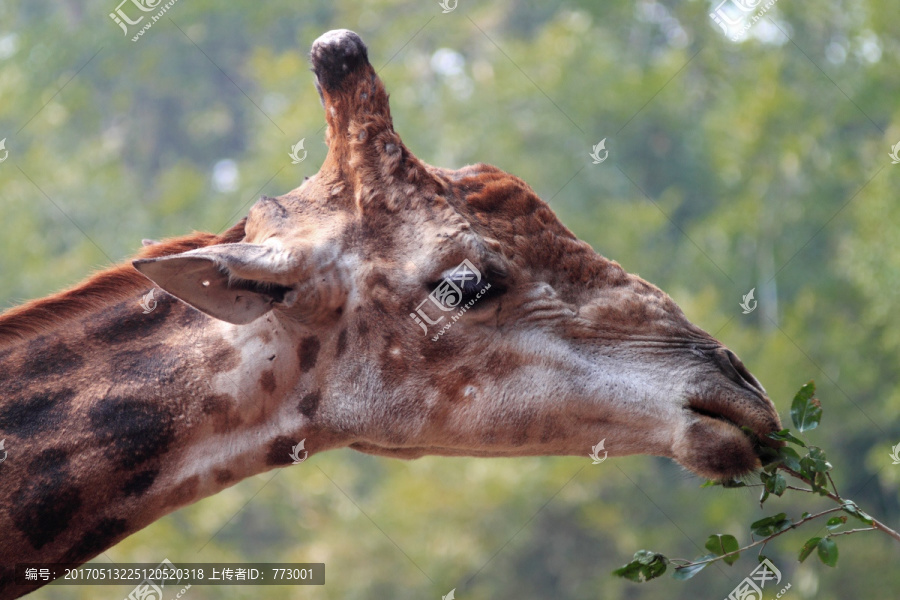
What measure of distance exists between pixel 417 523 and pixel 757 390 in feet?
66.7

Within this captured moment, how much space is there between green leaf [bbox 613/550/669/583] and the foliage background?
34.0ft

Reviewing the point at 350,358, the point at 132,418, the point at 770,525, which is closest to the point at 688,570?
the point at 770,525

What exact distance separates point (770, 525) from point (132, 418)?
2.79 m

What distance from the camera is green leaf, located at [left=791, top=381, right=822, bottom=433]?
4172mm

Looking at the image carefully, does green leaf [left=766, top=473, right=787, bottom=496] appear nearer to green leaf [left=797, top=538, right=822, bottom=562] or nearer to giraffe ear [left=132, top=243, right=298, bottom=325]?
green leaf [left=797, top=538, right=822, bottom=562]

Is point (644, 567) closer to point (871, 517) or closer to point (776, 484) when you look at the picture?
point (776, 484)

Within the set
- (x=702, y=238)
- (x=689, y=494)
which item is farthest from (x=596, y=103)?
(x=689, y=494)

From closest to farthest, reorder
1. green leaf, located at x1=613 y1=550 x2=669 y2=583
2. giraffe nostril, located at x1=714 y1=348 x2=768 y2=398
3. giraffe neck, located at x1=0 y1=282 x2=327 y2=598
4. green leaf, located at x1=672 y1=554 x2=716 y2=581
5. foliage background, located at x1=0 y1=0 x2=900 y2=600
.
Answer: giraffe neck, located at x1=0 y1=282 x2=327 y2=598
green leaf, located at x1=672 y1=554 x2=716 y2=581
green leaf, located at x1=613 y1=550 x2=669 y2=583
giraffe nostril, located at x1=714 y1=348 x2=768 y2=398
foliage background, located at x1=0 y1=0 x2=900 y2=600

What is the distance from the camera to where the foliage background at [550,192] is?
23141 mm

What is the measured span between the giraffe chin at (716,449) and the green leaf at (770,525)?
Result: 8.6 inches

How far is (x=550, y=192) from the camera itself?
33.1 m

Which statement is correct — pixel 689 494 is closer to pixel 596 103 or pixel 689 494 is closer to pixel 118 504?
pixel 596 103

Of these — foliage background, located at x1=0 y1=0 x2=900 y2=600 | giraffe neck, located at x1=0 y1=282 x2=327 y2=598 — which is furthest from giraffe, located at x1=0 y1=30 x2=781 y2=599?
foliage background, located at x1=0 y1=0 x2=900 y2=600

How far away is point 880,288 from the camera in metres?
18.1
